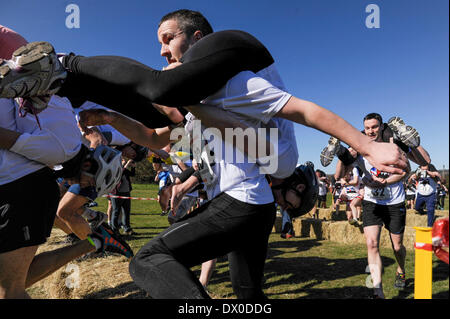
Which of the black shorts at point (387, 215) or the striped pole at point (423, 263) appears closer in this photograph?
the striped pole at point (423, 263)

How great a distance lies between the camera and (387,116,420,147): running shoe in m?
3.38

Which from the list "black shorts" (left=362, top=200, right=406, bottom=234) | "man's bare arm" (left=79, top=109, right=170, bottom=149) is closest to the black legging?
"man's bare arm" (left=79, top=109, right=170, bottom=149)

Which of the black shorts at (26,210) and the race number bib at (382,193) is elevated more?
the black shorts at (26,210)

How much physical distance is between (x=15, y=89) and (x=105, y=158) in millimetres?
1194

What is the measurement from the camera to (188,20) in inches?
68.6

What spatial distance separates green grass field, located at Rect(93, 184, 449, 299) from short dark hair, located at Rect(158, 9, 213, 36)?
3.07m

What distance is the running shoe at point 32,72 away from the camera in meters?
1.41

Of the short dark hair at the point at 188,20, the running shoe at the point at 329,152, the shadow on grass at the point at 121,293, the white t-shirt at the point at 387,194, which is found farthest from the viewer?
the white t-shirt at the point at 387,194

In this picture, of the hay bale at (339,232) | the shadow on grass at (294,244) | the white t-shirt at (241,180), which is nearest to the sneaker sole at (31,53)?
the white t-shirt at (241,180)

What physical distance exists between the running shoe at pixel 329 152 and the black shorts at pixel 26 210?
2.49 m

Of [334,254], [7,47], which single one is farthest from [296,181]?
[334,254]

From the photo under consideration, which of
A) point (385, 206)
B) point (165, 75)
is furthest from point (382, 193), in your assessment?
point (165, 75)

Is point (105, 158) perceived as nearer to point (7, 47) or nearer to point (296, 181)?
point (7, 47)

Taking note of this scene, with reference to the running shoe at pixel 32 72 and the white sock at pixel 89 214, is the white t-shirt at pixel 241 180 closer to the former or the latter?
the running shoe at pixel 32 72
